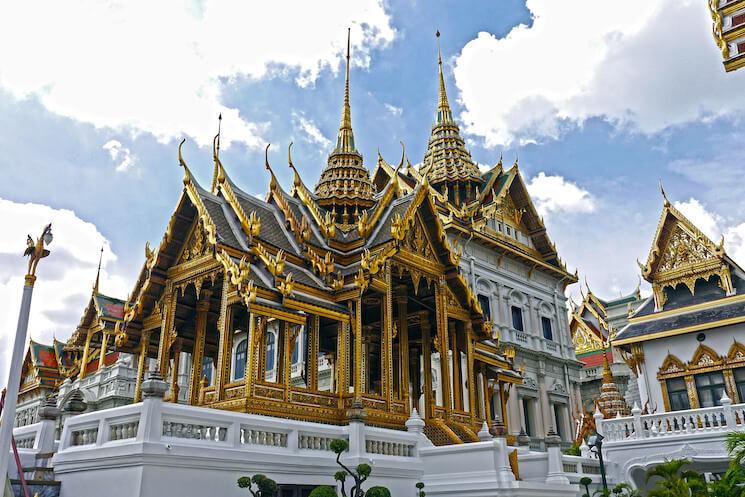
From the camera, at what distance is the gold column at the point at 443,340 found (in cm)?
1191

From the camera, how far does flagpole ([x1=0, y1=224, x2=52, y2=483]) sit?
19.6ft

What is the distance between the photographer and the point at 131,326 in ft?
39.0

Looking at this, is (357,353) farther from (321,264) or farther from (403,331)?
(403,331)

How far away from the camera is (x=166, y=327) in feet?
37.3

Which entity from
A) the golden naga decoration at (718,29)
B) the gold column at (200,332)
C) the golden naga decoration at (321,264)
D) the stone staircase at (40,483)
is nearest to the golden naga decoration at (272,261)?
the golden naga decoration at (321,264)

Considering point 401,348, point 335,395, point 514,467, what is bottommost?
point 514,467

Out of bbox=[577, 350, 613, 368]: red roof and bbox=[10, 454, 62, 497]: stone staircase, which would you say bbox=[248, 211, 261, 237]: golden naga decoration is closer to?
bbox=[10, 454, 62, 497]: stone staircase

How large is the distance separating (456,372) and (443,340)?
69 cm

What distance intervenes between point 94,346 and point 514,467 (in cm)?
3277

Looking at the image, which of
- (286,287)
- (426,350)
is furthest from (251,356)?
(426,350)

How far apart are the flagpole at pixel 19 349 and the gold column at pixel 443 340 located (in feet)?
23.3

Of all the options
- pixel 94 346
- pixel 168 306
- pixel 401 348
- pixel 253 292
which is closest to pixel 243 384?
pixel 253 292

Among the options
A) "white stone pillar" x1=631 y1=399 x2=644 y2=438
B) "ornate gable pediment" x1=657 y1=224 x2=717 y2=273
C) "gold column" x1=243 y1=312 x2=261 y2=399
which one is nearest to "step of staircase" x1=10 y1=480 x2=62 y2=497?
"gold column" x1=243 y1=312 x2=261 y2=399

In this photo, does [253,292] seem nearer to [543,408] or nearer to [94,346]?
[543,408]
